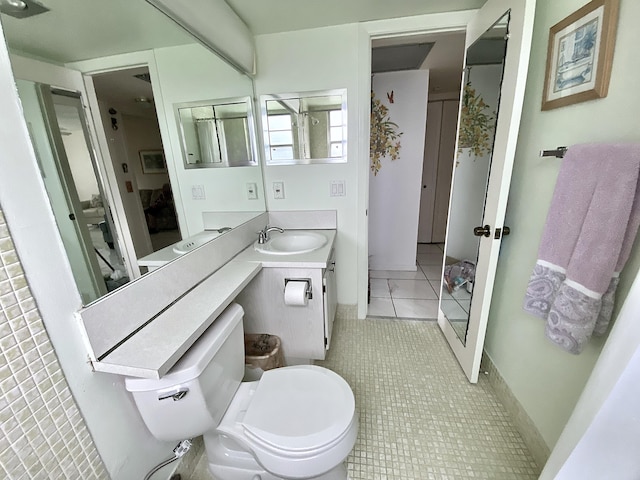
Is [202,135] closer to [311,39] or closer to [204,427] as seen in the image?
[311,39]

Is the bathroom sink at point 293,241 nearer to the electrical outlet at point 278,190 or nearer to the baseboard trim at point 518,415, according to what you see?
the electrical outlet at point 278,190

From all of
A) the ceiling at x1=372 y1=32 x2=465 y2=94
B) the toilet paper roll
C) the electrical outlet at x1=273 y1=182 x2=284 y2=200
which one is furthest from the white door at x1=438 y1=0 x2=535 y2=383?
the electrical outlet at x1=273 y1=182 x2=284 y2=200

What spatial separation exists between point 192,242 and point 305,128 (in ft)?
3.90

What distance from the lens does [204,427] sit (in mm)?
895

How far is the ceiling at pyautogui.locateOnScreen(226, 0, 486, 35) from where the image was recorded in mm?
1425

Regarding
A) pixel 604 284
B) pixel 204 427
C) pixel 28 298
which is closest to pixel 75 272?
pixel 28 298

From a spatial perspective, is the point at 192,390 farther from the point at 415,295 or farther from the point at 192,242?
the point at 415,295

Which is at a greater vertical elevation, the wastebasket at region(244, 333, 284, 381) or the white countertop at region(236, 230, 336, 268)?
the white countertop at region(236, 230, 336, 268)

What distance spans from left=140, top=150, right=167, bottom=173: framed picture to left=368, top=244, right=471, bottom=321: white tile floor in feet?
6.28

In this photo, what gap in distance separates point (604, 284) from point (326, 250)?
45.2 inches

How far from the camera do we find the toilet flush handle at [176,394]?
78 cm

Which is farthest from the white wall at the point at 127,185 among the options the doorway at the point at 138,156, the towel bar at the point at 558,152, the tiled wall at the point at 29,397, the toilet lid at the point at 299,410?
the towel bar at the point at 558,152

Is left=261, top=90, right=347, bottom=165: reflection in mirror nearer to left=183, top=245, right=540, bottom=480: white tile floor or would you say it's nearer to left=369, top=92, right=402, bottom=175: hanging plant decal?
left=369, top=92, right=402, bottom=175: hanging plant decal

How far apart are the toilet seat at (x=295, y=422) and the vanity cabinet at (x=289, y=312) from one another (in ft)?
1.36
